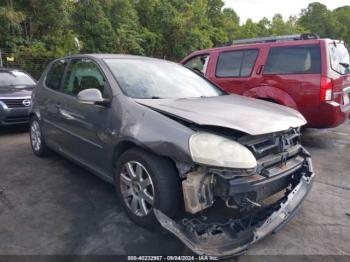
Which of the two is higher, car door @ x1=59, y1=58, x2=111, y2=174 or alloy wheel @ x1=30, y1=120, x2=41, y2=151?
car door @ x1=59, y1=58, x2=111, y2=174

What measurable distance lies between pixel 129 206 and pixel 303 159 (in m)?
1.75

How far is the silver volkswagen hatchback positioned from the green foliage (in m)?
11.8

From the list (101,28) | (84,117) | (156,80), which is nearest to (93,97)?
(84,117)

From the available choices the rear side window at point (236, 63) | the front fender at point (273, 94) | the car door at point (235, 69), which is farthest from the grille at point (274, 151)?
the rear side window at point (236, 63)

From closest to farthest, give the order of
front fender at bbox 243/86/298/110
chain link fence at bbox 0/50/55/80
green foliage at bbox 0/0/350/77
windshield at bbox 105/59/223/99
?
windshield at bbox 105/59/223/99 → front fender at bbox 243/86/298/110 → chain link fence at bbox 0/50/55/80 → green foliage at bbox 0/0/350/77

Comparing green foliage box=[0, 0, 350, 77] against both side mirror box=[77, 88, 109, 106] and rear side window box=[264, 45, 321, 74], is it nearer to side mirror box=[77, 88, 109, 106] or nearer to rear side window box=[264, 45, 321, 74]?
rear side window box=[264, 45, 321, 74]

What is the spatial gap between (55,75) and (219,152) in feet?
10.4

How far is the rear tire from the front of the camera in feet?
16.1

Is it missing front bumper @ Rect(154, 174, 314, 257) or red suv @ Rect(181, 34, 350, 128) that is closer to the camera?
missing front bumper @ Rect(154, 174, 314, 257)

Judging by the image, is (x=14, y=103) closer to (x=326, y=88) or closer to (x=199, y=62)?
(x=199, y=62)

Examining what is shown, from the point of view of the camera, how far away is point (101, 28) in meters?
17.3

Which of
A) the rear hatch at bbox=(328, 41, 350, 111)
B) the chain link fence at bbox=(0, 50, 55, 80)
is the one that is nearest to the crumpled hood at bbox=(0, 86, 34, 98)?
the rear hatch at bbox=(328, 41, 350, 111)

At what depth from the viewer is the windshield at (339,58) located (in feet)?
17.6

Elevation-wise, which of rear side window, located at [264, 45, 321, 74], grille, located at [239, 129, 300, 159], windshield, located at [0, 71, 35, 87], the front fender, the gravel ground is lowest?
the gravel ground
